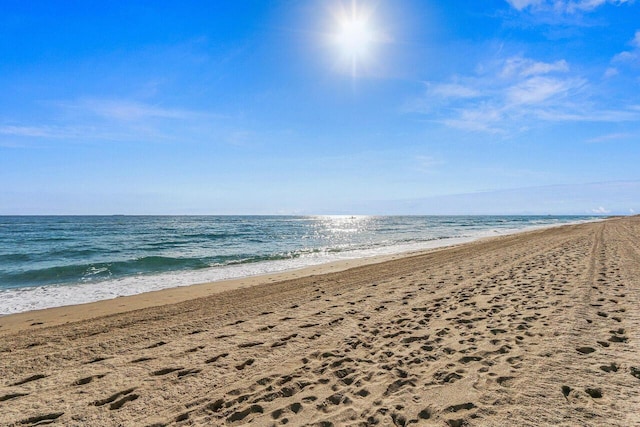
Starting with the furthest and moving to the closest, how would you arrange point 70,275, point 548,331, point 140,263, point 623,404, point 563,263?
point 140,263, point 70,275, point 563,263, point 548,331, point 623,404

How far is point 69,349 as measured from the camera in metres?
6.25

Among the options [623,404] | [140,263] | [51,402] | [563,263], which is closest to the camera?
[623,404]

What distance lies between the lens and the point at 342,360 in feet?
17.3

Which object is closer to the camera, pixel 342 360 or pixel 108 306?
pixel 342 360

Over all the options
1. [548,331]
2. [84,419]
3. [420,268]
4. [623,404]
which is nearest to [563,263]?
[420,268]

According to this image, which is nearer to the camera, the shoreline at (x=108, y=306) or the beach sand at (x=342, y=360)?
the beach sand at (x=342, y=360)

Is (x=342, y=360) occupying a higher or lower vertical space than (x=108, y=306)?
higher

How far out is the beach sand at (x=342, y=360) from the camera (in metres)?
3.93

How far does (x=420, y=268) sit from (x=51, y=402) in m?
12.7

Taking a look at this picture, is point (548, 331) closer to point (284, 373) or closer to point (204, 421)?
point (284, 373)

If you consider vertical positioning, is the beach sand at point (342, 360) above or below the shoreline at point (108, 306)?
above

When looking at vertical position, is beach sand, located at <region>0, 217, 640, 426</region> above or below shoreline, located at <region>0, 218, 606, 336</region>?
above

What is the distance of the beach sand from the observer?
3.93 meters

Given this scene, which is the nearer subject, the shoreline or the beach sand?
the beach sand
